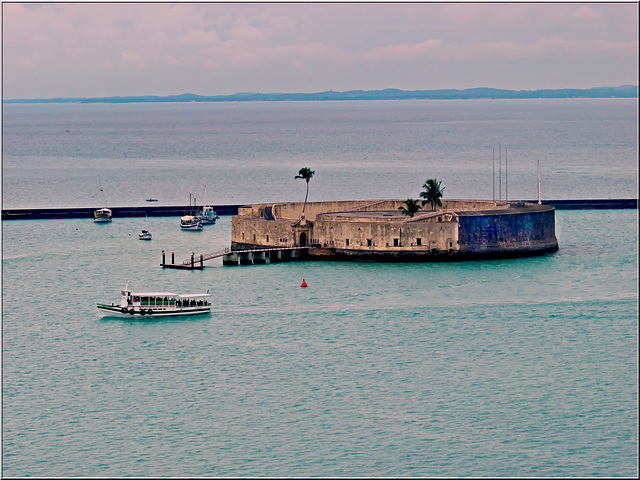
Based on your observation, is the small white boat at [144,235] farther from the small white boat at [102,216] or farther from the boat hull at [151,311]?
the boat hull at [151,311]

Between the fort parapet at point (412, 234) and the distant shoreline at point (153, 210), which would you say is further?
the distant shoreline at point (153, 210)

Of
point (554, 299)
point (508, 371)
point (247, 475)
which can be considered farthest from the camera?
point (554, 299)

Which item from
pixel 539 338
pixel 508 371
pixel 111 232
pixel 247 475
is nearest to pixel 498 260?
pixel 539 338

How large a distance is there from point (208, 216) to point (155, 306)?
53.6 metres

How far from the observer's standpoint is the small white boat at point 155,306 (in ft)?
278

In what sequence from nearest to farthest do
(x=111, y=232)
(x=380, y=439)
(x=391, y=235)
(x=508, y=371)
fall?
1. (x=380, y=439)
2. (x=508, y=371)
3. (x=391, y=235)
4. (x=111, y=232)

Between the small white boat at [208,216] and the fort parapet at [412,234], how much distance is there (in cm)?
2389

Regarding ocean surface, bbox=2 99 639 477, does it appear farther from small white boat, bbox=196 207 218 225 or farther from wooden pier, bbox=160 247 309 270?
small white boat, bbox=196 207 218 225

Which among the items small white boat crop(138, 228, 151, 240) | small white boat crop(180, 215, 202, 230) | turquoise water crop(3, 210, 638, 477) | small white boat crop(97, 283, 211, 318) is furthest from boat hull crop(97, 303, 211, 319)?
small white boat crop(180, 215, 202, 230)

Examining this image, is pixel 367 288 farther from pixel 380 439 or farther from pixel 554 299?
pixel 380 439

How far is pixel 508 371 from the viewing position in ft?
225

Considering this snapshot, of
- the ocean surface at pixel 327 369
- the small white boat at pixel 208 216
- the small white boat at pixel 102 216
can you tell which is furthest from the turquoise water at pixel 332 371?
the small white boat at pixel 102 216

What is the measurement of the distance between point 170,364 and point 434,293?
26841mm

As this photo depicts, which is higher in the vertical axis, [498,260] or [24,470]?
[498,260]
